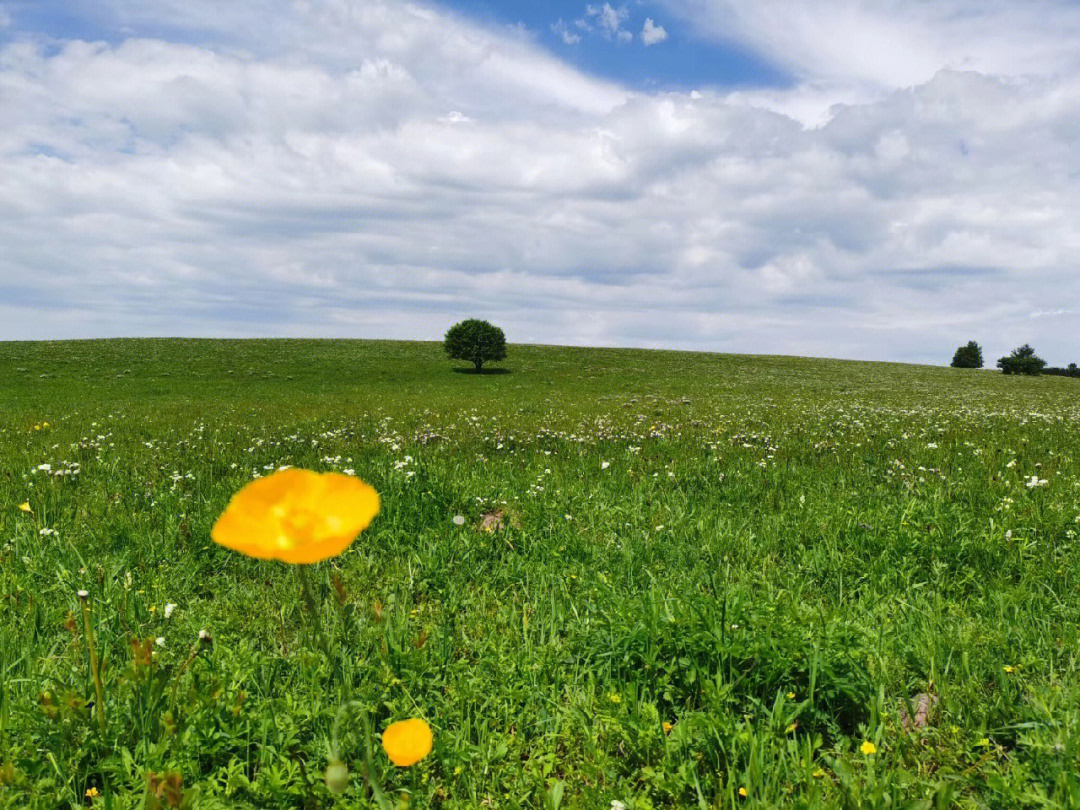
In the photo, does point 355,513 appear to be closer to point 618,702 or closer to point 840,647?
point 618,702

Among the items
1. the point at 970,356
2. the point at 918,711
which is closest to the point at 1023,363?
the point at 970,356

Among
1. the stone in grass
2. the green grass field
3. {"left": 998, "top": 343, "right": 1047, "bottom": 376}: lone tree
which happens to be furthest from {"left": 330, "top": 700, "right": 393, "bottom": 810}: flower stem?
{"left": 998, "top": 343, "right": 1047, "bottom": 376}: lone tree

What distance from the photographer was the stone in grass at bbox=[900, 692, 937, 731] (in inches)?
119

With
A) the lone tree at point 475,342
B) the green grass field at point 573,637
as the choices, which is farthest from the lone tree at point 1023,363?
the green grass field at point 573,637

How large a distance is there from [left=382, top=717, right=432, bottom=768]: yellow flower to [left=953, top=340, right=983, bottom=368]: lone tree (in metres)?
114

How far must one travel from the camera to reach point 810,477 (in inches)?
301

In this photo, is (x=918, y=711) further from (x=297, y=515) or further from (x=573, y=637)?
(x=297, y=515)

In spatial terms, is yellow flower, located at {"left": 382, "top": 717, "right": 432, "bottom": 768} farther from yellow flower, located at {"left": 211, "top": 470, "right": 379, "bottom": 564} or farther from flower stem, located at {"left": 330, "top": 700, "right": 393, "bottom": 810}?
yellow flower, located at {"left": 211, "top": 470, "right": 379, "bottom": 564}

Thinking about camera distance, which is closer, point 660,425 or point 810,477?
point 810,477

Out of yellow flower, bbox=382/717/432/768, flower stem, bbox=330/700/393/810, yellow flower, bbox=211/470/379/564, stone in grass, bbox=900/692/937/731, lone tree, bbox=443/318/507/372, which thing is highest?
lone tree, bbox=443/318/507/372

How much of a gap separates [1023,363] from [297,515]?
107 metres

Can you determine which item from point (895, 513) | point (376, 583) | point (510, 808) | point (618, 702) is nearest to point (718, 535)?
point (895, 513)

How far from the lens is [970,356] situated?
317 ft

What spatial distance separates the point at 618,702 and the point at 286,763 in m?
1.53
